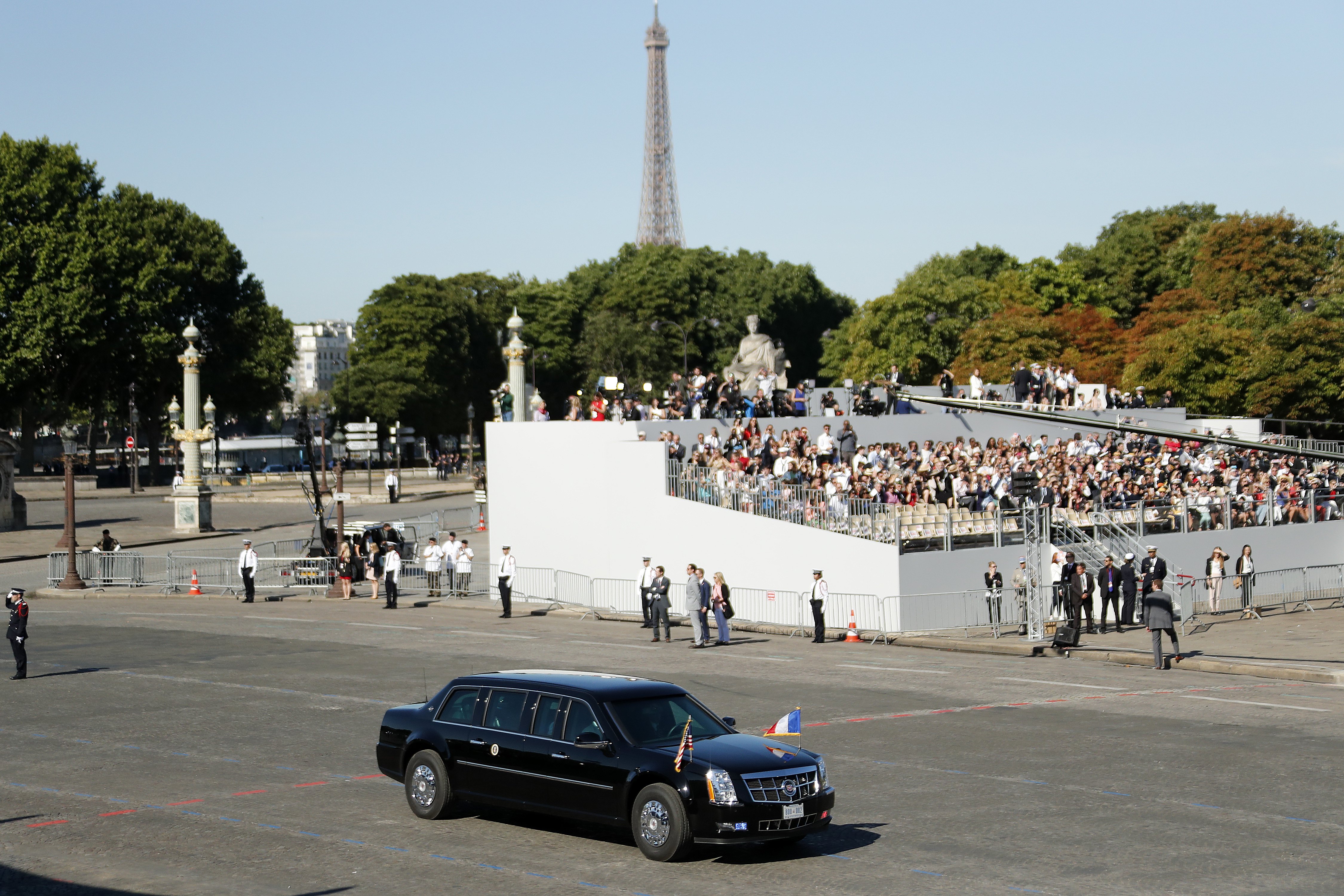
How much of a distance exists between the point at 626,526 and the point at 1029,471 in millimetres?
10476

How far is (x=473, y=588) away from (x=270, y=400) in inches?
2263

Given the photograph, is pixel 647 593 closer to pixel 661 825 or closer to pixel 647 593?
pixel 647 593

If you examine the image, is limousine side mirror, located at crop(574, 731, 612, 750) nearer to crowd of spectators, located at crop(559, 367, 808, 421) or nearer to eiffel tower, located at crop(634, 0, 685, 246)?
crowd of spectators, located at crop(559, 367, 808, 421)

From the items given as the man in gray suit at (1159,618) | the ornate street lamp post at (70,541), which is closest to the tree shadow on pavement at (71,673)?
the ornate street lamp post at (70,541)

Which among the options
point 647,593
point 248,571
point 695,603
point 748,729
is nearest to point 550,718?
point 748,729

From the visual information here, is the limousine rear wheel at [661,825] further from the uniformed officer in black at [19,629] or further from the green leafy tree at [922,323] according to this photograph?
the green leafy tree at [922,323]

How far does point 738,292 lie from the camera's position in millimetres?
104125

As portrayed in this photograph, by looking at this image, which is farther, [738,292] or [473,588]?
[738,292]

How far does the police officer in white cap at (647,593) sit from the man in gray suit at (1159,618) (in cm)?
1014

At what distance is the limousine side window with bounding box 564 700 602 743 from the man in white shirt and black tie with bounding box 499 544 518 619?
21.1 meters

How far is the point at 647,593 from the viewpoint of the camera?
3059cm

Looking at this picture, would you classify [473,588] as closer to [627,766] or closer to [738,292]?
[627,766]

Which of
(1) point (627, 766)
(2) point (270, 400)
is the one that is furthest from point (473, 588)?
(2) point (270, 400)

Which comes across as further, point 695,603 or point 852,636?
point 852,636
